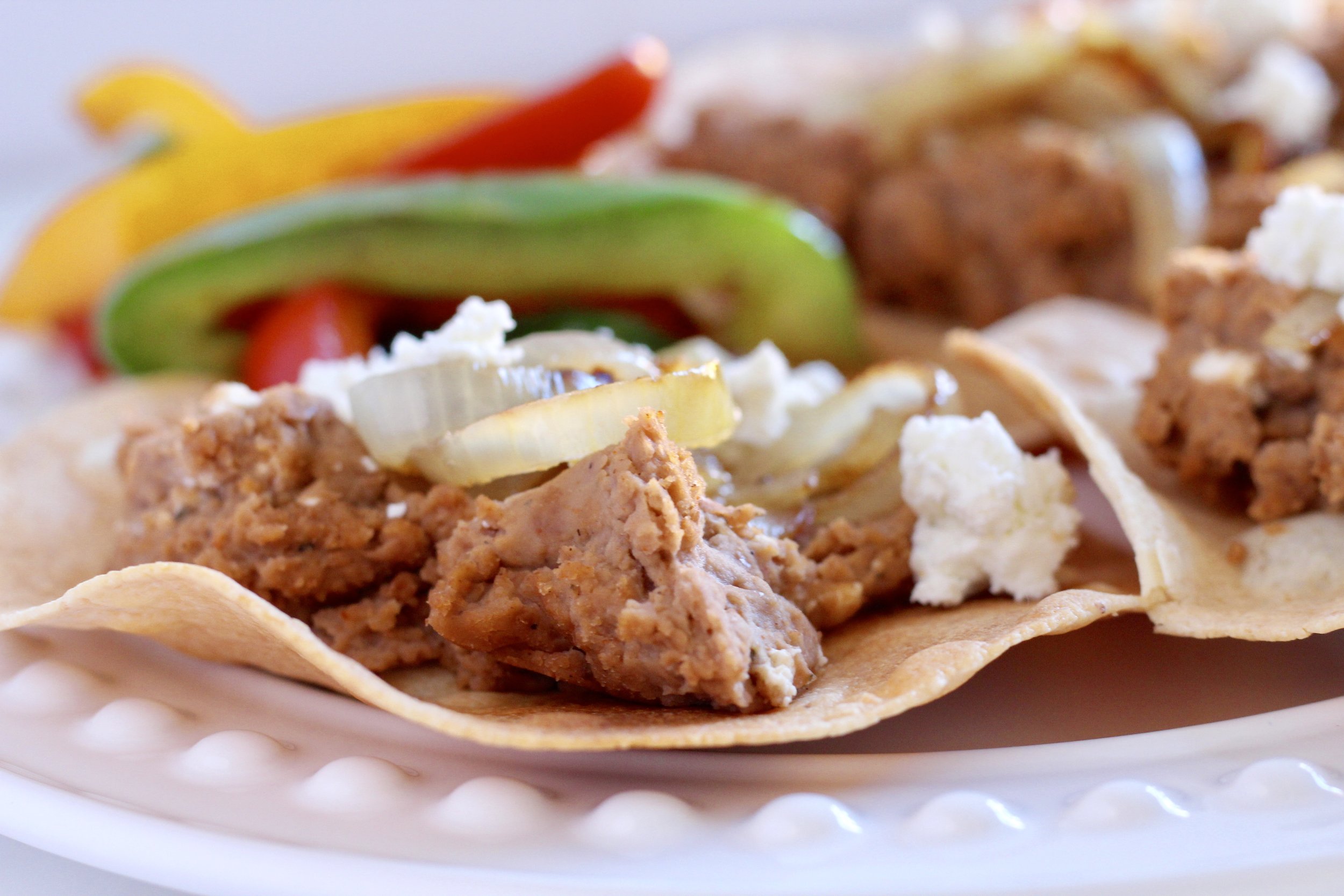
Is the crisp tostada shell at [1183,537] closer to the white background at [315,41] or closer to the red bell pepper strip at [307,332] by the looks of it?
the red bell pepper strip at [307,332]

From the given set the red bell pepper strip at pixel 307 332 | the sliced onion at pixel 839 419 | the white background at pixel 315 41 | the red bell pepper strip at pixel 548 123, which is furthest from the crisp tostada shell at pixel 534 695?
the white background at pixel 315 41

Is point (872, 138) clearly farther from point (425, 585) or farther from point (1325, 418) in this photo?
point (425, 585)

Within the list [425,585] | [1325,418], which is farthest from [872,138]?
[425,585]

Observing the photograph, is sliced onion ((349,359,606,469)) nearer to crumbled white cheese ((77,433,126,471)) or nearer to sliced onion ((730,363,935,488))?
sliced onion ((730,363,935,488))

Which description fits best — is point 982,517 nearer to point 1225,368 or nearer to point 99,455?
point 1225,368

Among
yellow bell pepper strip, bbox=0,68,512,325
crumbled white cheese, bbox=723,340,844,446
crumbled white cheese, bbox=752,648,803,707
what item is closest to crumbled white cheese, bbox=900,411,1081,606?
crumbled white cheese, bbox=723,340,844,446
